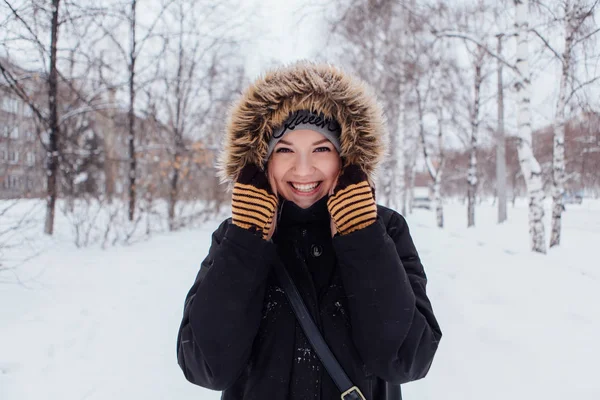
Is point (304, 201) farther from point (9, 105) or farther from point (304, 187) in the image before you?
point (9, 105)

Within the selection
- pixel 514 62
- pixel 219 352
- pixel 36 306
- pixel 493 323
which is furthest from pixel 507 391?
pixel 514 62

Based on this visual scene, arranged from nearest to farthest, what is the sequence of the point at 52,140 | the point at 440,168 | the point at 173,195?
1. the point at 52,140
2. the point at 173,195
3. the point at 440,168

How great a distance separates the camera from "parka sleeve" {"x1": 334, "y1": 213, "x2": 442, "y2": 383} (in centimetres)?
117

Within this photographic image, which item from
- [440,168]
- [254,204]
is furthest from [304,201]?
[440,168]

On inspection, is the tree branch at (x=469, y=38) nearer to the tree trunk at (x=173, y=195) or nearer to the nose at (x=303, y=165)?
the nose at (x=303, y=165)

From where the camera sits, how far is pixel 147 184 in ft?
31.7

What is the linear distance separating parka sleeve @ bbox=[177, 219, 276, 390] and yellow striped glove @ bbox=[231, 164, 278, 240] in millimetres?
43

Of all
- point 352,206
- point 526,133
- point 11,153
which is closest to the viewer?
point 352,206

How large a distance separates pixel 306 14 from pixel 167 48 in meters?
4.30

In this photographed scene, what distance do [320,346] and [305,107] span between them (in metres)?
0.82

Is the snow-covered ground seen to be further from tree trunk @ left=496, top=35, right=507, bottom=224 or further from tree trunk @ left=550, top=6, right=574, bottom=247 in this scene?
tree trunk @ left=496, top=35, right=507, bottom=224

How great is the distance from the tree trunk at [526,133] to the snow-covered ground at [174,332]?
2141mm

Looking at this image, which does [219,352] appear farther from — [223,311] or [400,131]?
[400,131]

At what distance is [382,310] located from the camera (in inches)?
46.1
